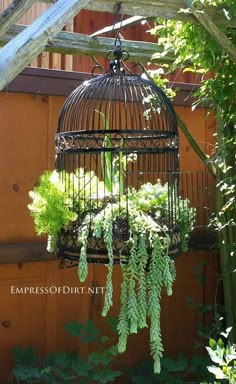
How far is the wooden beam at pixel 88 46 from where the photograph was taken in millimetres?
3402

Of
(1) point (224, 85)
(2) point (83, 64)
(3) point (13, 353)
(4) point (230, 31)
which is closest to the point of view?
(4) point (230, 31)

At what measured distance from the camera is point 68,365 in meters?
3.82

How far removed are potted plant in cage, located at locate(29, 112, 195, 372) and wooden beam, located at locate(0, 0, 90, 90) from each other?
602mm

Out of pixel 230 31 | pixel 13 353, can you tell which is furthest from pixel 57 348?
pixel 230 31

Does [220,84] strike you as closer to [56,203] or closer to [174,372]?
[56,203]

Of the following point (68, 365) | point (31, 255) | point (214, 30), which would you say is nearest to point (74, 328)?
point (68, 365)

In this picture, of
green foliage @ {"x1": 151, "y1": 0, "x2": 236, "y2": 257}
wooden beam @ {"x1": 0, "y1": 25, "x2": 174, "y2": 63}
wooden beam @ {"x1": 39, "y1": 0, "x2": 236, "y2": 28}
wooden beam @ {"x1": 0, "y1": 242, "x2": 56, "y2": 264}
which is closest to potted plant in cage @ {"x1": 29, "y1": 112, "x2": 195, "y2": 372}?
wooden beam @ {"x1": 39, "y1": 0, "x2": 236, "y2": 28}

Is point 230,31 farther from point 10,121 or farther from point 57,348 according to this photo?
point 57,348

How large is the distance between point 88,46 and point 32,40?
57.2 inches

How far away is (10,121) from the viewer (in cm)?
396

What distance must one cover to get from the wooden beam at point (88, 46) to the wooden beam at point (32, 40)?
0.94m

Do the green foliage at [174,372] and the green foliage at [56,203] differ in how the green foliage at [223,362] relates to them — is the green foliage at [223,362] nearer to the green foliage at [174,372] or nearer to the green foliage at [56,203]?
the green foliage at [174,372]

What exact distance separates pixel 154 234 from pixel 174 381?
1.82m

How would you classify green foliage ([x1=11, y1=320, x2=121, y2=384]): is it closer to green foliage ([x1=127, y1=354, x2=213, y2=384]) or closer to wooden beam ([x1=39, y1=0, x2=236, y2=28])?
green foliage ([x1=127, y1=354, x2=213, y2=384])
